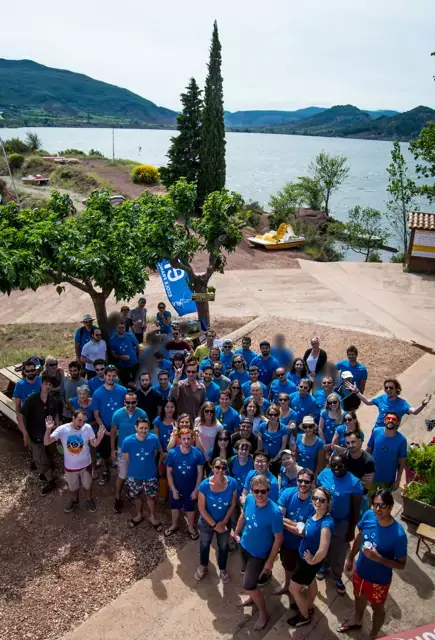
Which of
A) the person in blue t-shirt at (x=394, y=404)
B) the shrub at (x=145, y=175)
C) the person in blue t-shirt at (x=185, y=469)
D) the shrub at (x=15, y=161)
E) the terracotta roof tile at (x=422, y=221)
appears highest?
the shrub at (x=15, y=161)

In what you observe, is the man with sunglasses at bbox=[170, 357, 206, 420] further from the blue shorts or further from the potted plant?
the potted plant

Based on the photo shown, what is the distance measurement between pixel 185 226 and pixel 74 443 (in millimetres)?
6430

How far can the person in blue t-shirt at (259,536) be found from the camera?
181 inches

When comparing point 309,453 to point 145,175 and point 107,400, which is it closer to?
point 107,400

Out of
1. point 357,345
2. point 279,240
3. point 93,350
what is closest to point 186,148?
point 279,240

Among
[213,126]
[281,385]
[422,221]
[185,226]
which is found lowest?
[281,385]

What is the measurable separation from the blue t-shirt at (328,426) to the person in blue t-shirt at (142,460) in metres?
2.10

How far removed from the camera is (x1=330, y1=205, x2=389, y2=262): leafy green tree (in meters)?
33.1

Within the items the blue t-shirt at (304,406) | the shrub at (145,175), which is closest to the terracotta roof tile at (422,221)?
the blue t-shirt at (304,406)

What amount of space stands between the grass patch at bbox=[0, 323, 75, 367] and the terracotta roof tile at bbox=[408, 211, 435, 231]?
12.9 m

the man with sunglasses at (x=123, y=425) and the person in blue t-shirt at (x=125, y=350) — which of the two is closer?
the man with sunglasses at (x=123, y=425)

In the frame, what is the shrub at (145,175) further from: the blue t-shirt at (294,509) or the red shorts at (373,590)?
the red shorts at (373,590)

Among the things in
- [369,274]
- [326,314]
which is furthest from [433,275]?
[326,314]

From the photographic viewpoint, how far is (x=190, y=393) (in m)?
7.11
